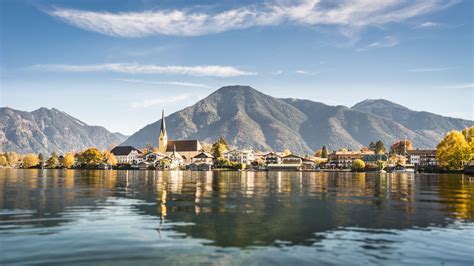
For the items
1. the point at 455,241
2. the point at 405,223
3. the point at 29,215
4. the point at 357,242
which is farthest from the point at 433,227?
the point at 29,215

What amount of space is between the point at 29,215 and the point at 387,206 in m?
30.5

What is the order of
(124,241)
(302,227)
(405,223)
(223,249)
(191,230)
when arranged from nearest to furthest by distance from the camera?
1. (223,249)
2. (124,241)
3. (191,230)
4. (302,227)
5. (405,223)

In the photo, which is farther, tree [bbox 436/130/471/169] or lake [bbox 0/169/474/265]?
tree [bbox 436/130/471/169]

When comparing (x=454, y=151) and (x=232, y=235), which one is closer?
(x=232, y=235)

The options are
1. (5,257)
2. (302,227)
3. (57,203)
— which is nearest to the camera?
(5,257)

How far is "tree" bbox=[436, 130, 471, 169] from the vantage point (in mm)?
163375

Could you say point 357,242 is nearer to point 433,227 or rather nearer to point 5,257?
point 433,227

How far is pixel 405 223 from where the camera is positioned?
2900 centimetres

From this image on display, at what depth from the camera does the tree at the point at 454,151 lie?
163 metres

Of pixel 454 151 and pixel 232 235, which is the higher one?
pixel 454 151

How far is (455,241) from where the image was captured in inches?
906

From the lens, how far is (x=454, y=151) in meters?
166

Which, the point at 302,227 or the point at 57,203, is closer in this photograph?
the point at 302,227

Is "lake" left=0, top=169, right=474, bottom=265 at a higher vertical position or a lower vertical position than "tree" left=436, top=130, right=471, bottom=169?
lower
